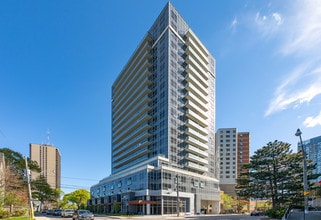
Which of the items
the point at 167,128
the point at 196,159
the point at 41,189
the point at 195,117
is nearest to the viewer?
the point at 167,128

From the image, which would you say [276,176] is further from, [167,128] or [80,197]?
[80,197]

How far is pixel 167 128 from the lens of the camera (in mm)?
75375

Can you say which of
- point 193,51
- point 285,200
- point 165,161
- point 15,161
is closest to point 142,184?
point 165,161

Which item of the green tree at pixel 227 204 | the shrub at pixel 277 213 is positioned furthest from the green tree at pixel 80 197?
the shrub at pixel 277 213

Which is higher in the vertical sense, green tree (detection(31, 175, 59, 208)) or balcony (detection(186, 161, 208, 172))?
balcony (detection(186, 161, 208, 172))

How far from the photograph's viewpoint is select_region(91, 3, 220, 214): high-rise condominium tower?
223 feet

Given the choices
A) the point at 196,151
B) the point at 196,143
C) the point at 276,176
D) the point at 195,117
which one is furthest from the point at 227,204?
the point at 276,176

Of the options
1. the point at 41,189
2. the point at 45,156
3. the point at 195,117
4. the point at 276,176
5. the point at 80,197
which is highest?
the point at 195,117

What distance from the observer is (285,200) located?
34625mm

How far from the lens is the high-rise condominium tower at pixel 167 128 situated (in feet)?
223

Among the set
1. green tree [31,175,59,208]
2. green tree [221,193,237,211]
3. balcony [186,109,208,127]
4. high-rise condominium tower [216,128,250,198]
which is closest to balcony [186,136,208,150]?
balcony [186,109,208,127]

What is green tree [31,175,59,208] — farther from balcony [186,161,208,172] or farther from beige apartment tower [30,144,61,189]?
balcony [186,161,208,172]

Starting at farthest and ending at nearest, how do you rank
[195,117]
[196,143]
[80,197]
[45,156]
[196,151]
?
[80,197] < [45,156] < [195,117] < [196,143] < [196,151]

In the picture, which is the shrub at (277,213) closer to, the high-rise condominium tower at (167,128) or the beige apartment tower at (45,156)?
the high-rise condominium tower at (167,128)
